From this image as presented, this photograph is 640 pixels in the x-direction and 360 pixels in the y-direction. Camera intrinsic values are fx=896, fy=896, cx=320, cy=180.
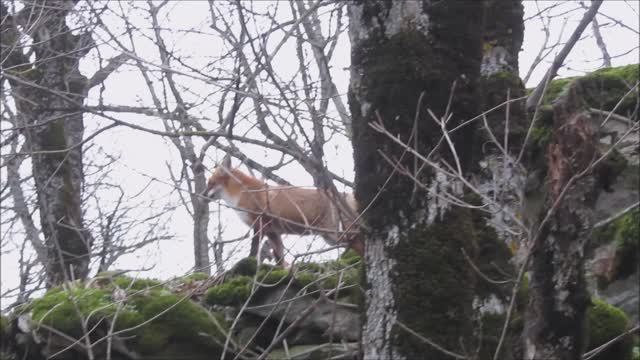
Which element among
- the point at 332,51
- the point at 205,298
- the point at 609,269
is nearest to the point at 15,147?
the point at 332,51

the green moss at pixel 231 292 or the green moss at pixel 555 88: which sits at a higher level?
the green moss at pixel 555 88

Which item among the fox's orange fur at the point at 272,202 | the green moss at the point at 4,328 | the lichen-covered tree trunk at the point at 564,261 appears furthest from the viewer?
the fox's orange fur at the point at 272,202

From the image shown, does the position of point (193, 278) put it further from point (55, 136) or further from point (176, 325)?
point (55, 136)

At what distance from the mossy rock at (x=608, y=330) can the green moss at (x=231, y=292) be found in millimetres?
2042

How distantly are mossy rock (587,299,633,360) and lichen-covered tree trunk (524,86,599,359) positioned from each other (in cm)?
268

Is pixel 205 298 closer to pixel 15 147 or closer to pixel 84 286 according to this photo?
pixel 84 286

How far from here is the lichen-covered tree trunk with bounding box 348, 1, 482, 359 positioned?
2961 mm

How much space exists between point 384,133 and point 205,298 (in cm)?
288

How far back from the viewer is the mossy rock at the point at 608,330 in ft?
16.6

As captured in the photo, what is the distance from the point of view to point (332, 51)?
8.12 meters

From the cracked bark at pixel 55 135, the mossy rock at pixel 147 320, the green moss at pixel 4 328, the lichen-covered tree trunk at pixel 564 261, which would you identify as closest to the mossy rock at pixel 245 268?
the mossy rock at pixel 147 320

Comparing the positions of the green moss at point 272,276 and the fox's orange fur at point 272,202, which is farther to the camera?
the fox's orange fur at point 272,202

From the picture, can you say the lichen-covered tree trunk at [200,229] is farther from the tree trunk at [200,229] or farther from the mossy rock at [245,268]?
the mossy rock at [245,268]

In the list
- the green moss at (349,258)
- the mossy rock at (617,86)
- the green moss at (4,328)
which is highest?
the mossy rock at (617,86)
